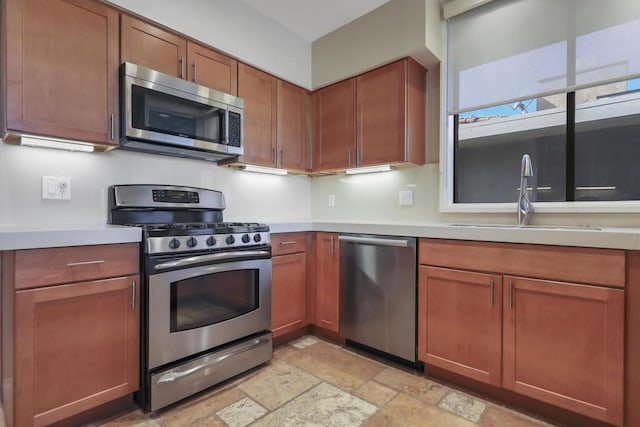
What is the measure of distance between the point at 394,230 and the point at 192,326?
1.33 meters

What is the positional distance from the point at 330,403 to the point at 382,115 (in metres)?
1.99

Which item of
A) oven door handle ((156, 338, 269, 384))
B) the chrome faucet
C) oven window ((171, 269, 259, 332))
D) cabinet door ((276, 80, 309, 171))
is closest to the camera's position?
oven door handle ((156, 338, 269, 384))

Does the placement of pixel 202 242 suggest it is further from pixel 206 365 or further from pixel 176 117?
pixel 176 117

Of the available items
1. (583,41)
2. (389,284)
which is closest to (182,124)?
(389,284)

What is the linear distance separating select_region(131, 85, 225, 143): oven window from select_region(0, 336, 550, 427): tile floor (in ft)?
5.19

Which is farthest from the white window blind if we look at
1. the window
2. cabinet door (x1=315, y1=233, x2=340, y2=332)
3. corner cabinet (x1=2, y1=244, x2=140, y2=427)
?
corner cabinet (x1=2, y1=244, x2=140, y2=427)

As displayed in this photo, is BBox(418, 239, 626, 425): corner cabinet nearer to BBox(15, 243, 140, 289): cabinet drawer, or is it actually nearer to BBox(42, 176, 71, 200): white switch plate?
BBox(15, 243, 140, 289): cabinet drawer

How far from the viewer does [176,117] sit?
204 centimetres

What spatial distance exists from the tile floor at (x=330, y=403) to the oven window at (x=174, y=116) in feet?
5.19

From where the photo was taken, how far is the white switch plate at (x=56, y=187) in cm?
176

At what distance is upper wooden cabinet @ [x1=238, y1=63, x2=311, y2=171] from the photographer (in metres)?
2.48

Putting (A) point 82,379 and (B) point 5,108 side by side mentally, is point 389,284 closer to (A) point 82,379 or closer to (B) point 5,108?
(A) point 82,379

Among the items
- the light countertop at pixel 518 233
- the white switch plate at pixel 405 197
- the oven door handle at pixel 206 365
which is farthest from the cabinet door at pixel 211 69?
the oven door handle at pixel 206 365

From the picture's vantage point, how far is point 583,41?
6.40 ft
